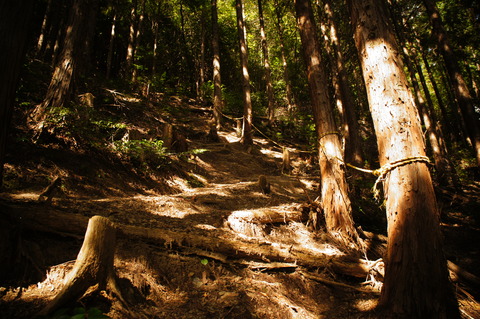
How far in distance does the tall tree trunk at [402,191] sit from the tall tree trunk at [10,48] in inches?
138

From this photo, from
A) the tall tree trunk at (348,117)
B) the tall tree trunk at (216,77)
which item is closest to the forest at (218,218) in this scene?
the tall tree trunk at (348,117)

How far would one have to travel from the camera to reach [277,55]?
83.9ft

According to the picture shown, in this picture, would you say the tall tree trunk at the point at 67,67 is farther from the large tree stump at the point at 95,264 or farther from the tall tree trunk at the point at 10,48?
the large tree stump at the point at 95,264

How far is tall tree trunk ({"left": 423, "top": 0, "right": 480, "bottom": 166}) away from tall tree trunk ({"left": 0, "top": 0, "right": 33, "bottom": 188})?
30.3ft

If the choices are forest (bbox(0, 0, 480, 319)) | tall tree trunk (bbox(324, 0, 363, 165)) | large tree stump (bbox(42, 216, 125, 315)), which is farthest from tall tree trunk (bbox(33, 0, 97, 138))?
tall tree trunk (bbox(324, 0, 363, 165))

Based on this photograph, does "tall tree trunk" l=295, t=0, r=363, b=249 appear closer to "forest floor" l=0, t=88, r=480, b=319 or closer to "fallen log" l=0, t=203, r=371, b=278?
"forest floor" l=0, t=88, r=480, b=319

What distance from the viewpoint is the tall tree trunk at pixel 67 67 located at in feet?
17.9

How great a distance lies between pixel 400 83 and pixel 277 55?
24.8 m

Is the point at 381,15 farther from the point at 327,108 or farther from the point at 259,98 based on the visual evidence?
the point at 259,98

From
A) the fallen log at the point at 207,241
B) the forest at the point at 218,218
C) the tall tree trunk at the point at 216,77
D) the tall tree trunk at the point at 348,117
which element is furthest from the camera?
the tall tree trunk at the point at 216,77

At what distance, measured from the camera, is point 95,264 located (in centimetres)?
238

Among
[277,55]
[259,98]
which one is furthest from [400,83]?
[277,55]

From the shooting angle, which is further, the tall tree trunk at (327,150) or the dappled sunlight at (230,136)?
the dappled sunlight at (230,136)

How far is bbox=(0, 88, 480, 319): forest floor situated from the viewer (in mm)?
2449
